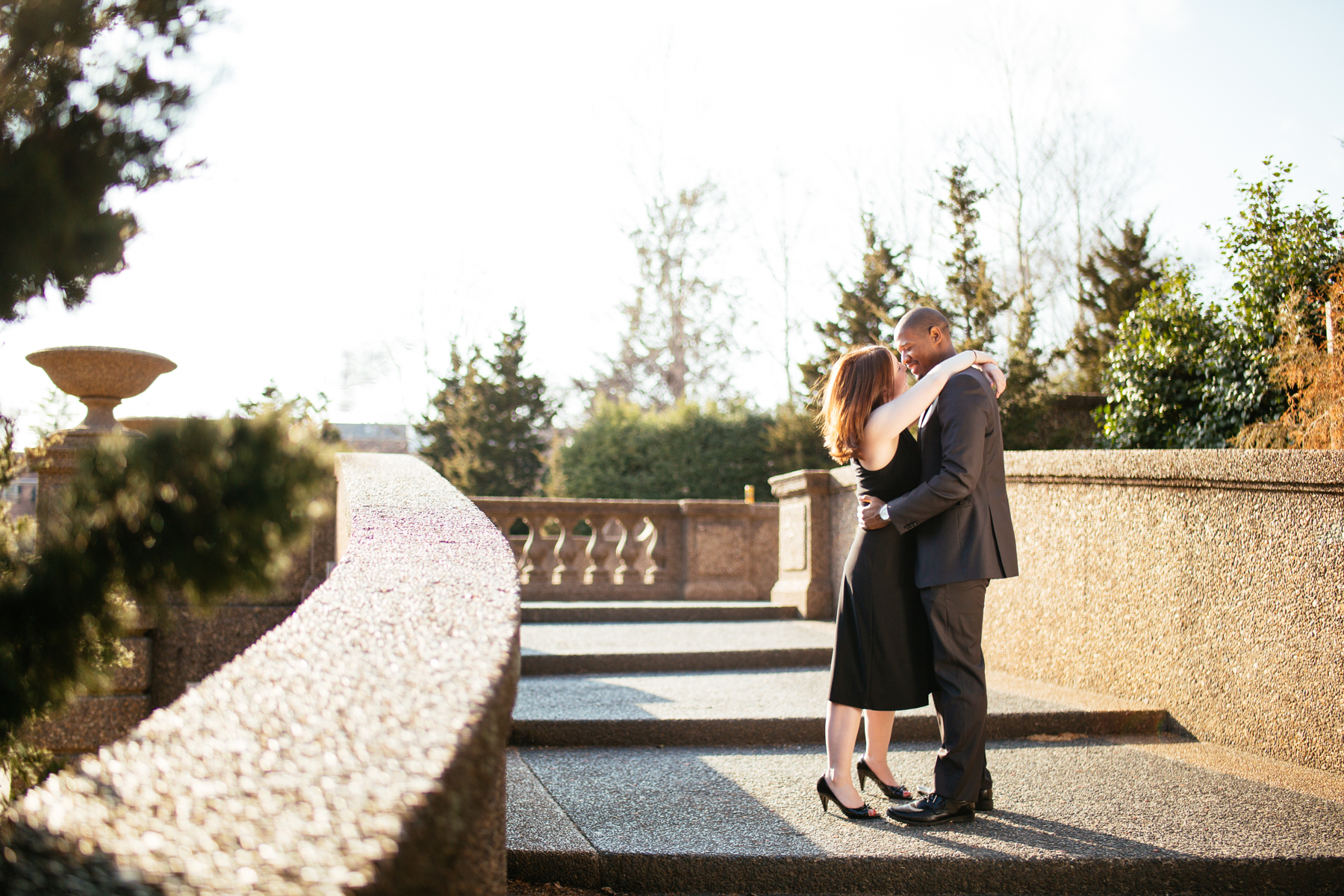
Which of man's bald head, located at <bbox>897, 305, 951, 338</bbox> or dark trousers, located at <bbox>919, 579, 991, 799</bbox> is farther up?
man's bald head, located at <bbox>897, 305, 951, 338</bbox>

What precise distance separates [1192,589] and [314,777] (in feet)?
14.7

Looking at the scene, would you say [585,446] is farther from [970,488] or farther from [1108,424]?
[970,488]

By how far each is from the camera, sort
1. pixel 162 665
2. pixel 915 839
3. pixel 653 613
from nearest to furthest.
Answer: pixel 915 839
pixel 162 665
pixel 653 613

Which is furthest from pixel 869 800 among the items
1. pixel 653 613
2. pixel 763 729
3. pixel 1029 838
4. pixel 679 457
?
pixel 679 457

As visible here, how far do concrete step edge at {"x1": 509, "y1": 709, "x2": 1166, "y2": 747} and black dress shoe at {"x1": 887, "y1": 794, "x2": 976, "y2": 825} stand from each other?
1.12 metres

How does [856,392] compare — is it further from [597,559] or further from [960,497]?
[597,559]

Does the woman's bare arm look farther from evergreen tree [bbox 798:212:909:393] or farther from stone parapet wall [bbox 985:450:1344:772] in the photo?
evergreen tree [bbox 798:212:909:393]

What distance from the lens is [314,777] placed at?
1.15m

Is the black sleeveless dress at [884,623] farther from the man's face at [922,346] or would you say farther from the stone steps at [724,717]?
the stone steps at [724,717]

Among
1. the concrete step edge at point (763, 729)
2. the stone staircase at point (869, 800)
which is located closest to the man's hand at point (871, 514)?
the stone staircase at point (869, 800)

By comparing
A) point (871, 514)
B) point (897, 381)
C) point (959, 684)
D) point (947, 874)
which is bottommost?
point (947, 874)

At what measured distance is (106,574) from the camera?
148cm

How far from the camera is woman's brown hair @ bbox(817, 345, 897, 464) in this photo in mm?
3385

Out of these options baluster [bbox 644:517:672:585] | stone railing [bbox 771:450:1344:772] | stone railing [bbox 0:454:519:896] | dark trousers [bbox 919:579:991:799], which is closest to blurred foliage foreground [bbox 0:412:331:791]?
stone railing [bbox 0:454:519:896]
